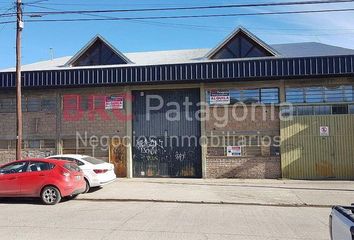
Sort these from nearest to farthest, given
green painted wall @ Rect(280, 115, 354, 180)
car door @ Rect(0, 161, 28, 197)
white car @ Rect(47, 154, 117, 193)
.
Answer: car door @ Rect(0, 161, 28, 197), white car @ Rect(47, 154, 117, 193), green painted wall @ Rect(280, 115, 354, 180)

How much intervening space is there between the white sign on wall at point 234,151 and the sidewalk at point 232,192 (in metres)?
1.29

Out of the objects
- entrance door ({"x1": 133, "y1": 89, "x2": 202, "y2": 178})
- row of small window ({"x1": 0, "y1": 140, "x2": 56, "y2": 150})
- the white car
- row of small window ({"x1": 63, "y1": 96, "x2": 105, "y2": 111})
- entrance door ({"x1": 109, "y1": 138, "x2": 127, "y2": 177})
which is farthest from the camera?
row of small window ({"x1": 0, "y1": 140, "x2": 56, "y2": 150})

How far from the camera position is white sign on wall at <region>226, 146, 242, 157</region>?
20359mm

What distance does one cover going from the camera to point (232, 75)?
64.1 feet

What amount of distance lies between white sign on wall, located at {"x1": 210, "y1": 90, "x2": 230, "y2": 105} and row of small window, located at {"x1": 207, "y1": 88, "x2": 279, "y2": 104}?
10 centimetres

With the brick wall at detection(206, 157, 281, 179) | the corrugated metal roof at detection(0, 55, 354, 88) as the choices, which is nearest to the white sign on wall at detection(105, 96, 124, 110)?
the corrugated metal roof at detection(0, 55, 354, 88)

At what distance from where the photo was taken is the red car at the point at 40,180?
1321cm

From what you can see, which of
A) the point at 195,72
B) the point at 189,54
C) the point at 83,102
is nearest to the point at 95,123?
the point at 83,102

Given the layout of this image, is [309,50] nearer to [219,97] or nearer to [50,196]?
[219,97]

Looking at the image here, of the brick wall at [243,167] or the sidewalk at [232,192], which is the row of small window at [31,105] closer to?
the sidewalk at [232,192]

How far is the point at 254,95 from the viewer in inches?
800

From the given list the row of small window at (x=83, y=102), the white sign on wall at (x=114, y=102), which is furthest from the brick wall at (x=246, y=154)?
the row of small window at (x=83, y=102)

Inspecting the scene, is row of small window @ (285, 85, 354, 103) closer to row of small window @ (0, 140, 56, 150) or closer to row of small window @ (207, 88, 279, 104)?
row of small window @ (207, 88, 279, 104)

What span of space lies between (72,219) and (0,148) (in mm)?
13736
